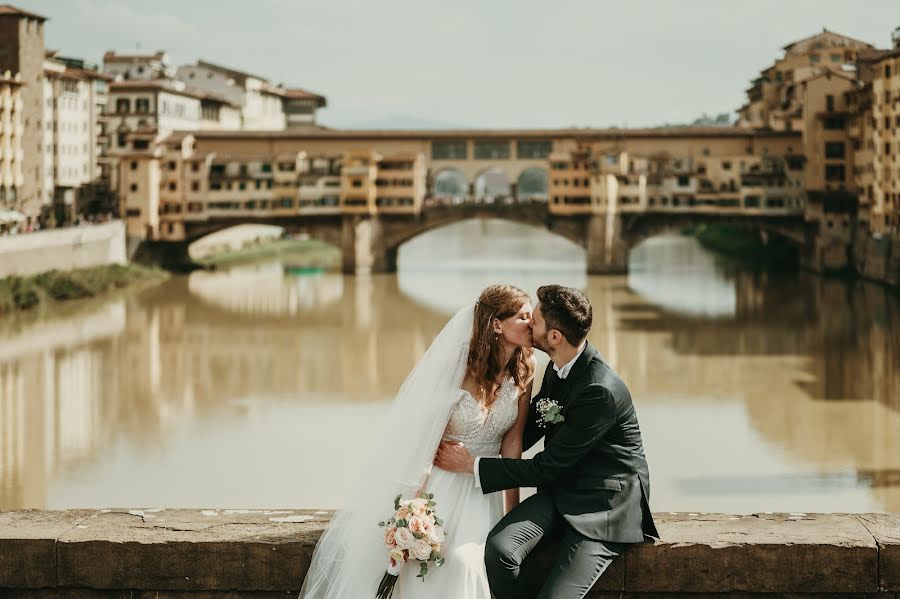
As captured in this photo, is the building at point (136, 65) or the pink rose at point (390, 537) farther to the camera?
the building at point (136, 65)

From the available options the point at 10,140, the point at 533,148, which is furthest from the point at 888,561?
the point at 533,148

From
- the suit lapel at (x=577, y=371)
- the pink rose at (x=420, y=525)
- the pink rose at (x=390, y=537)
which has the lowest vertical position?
the pink rose at (x=390, y=537)

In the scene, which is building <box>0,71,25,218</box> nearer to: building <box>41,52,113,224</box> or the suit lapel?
building <box>41,52,113,224</box>

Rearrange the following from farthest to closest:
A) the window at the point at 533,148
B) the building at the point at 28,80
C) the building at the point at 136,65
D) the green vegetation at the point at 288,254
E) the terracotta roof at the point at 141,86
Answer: the building at the point at 136,65 → the terracotta roof at the point at 141,86 → the green vegetation at the point at 288,254 → the window at the point at 533,148 → the building at the point at 28,80

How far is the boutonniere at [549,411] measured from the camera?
2889mm

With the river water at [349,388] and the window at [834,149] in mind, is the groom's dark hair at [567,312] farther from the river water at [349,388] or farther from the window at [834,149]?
the window at [834,149]

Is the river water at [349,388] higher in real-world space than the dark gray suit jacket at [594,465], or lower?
lower

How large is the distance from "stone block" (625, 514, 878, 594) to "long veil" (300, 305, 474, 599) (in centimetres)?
48

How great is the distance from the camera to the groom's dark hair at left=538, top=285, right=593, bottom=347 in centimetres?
285

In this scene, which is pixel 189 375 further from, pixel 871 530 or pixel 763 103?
pixel 763 103

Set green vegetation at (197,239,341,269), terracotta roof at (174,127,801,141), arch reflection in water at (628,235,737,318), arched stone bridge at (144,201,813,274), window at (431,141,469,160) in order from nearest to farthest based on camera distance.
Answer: arch reflection in water at (628,235,737,318)
arched stone bridge at (144,201,813,274)
terracotta roof at (174,127,801,141)
window at (431,141,469,160)
green vegetation at (197,239,341,269)

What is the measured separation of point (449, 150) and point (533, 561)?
30583 mm

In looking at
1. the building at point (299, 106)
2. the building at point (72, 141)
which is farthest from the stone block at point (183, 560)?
the building at point (299, 106)

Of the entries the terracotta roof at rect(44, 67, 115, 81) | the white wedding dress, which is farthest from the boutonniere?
the terracotta roof at rect(44, 67, 115, 81)
